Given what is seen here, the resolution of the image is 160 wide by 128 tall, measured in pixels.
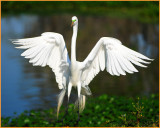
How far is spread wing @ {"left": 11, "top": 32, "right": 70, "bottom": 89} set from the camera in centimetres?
372

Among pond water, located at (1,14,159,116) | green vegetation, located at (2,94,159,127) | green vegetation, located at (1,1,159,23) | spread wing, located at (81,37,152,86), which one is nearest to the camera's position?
spread wing, located at (81,37,152,86)

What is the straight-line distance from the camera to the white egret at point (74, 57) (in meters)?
3.69

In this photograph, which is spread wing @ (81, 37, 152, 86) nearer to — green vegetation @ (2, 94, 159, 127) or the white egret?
the white egret

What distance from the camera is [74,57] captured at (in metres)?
3.79

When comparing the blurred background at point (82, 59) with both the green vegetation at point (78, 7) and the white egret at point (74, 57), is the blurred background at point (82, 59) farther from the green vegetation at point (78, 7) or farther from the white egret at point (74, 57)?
the green vegetation at point (78, 7)

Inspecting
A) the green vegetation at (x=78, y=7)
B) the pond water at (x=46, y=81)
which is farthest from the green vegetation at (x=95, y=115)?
the green vegetation at (x=78, y=7)

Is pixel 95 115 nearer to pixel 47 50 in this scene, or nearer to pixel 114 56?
pixel 114 56

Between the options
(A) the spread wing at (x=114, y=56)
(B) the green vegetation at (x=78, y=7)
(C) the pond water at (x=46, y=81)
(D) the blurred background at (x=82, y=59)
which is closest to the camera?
(A) the spread wing at (x=114, y=56)

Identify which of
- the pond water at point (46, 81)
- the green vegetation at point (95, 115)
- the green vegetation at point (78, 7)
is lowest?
the green vegetation at point (95, 115)

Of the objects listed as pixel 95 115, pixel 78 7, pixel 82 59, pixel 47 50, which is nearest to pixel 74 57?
pixel 47 50

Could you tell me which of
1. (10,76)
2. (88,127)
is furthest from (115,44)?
(10,76)

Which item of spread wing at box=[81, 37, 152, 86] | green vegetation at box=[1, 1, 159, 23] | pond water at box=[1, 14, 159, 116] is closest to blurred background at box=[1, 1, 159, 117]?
pond water at box=[1, 14, 159, 116]

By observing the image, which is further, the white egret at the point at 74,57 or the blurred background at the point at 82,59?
the blurred background at the point at 82,59

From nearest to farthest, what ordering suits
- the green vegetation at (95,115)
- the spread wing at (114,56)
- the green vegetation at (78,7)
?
the spread wing at (114,56) → the green vegetation at (95,115) → the green vegetation at (78,7)
